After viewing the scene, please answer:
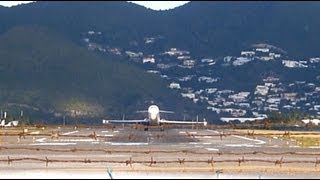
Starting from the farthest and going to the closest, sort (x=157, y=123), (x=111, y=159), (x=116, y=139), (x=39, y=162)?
(x=157, y=123) < (x=116, y=139) < (x=111, y=159) < (x=39, y=162)

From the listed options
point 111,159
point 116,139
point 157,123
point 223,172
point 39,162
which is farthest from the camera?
point 157,123

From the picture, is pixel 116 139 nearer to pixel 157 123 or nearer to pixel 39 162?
pixel 39 162

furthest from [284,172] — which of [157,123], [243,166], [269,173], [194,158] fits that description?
[157,123]

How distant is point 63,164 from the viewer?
30.6m

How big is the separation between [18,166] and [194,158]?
353 inches

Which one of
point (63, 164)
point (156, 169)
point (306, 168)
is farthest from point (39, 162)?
point (306, 168)

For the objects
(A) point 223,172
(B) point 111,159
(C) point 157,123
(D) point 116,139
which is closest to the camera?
(A) point 223,172

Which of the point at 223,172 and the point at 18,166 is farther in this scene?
the point at 18,166

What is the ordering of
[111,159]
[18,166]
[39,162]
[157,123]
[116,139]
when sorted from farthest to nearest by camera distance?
[157,123]
[116,139]
[111,159]
[39,162]
[18,166]

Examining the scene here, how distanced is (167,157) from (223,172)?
31.7 feet

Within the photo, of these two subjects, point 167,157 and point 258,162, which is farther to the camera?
point 167,157

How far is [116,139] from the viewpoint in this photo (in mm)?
62781

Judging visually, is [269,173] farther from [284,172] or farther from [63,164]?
[63,164]

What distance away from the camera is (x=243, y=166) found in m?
30.8
